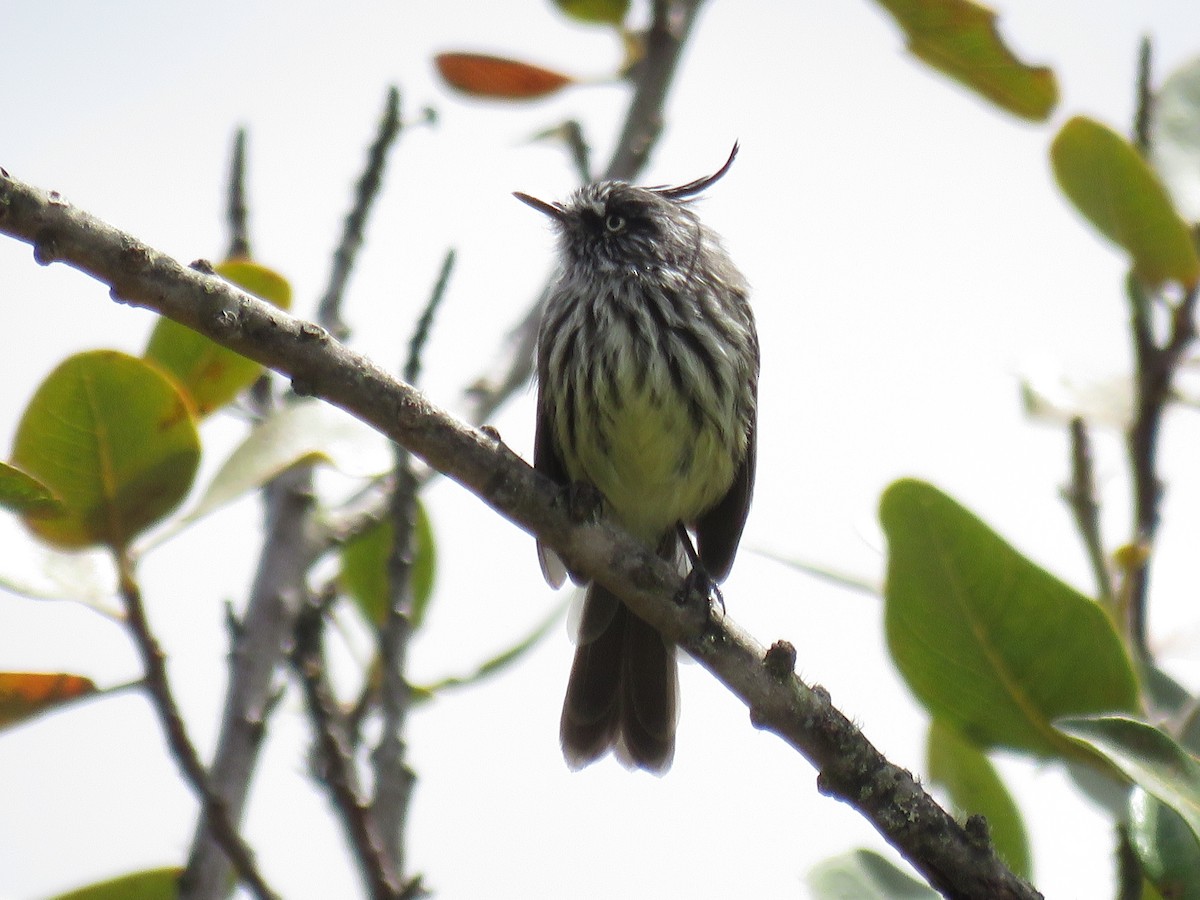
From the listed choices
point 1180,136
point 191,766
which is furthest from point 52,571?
point 1180,136

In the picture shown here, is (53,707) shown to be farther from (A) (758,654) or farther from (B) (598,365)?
(B) (598,365)

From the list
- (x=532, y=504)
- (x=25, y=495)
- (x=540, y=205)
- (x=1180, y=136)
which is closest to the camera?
(x=25, y=495)

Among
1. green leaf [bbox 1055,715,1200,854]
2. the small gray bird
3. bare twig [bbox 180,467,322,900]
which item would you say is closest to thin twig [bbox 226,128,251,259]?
bare twig [bbox 180,467,322,900]

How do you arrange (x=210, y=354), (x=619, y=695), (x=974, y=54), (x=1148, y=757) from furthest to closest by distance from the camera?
(x=619, y=695)
(x=974, y=54)
(x=210, y=354)
(x=1148, y=757)

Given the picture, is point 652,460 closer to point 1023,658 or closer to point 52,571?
point 1023,658

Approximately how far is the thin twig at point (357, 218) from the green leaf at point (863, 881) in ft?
6.22

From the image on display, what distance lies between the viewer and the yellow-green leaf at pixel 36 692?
8.91ft

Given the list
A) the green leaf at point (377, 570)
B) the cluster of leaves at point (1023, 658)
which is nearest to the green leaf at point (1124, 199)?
the cluster of leaves at point (1023, 658)

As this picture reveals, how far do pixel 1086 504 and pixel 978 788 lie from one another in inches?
28.5

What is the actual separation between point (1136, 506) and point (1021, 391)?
0.53 meters

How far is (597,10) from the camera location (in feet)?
14.9

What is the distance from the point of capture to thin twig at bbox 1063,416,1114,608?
3.29 m

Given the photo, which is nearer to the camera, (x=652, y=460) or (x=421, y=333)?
(x=421, y=333)

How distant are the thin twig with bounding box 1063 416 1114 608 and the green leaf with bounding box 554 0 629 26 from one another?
2079 millimetres
